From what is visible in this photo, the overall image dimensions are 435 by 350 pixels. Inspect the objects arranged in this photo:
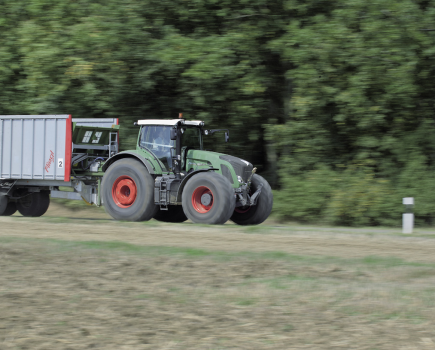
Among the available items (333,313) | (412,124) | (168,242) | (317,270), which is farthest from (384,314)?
(412,124)

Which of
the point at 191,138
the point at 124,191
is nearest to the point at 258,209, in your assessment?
the point at 191,138

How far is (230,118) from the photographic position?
16.7m

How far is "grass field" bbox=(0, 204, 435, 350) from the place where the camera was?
5020mm

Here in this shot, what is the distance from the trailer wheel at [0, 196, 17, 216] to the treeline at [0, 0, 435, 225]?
10.0 ft

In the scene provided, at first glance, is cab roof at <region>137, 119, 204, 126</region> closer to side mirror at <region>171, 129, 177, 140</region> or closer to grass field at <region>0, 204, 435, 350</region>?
side mirror at <region>171, 129, 177, 140</region>

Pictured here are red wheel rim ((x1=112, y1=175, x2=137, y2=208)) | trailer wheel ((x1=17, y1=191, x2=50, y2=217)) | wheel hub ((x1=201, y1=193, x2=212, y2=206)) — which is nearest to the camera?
wheel hub ((x1=201, y1=193, x2=212, y2=206))

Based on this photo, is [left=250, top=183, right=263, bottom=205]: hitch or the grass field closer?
the grass field

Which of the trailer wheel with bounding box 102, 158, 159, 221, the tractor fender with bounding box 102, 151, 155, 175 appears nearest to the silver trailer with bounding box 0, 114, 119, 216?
the tractor fender with bounding box 102, 151, 155, 175

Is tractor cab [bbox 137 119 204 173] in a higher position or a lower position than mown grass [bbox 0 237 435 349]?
higher

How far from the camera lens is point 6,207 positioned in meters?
15.1

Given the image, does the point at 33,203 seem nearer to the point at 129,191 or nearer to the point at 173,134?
the point at 129,191

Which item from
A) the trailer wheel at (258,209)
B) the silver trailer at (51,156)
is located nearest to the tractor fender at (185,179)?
the trailer wheel at (258,209)

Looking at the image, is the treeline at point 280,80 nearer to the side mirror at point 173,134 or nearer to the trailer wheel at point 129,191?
the side mirror at point 173,134

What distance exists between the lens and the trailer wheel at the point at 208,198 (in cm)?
1201
